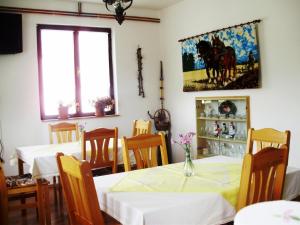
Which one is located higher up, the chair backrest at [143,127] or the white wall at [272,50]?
the white wall at [272,50]

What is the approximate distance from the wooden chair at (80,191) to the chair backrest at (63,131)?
2.65 meters

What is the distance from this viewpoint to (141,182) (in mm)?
2225

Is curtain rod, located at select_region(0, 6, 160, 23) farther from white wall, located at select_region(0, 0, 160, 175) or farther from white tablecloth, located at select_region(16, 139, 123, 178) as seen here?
white tablecloth, located at select_region(16, 139, 123, 178)

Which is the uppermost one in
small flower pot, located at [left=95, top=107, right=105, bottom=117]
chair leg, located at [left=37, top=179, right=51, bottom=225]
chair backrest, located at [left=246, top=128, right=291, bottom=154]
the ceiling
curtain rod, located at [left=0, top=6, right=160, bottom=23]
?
the ceiling

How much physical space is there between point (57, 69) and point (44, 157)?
2.15m

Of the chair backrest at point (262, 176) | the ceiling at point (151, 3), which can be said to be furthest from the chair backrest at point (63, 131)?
the chair backrest at point (262, 176)

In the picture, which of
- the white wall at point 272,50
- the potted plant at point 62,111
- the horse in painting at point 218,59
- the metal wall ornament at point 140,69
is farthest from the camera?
the metal wall ornament at point 140,69

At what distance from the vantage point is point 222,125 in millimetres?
4914

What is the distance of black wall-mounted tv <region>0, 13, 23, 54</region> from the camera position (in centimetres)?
465

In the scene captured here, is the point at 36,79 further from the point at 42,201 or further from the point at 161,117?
the point at 42,201

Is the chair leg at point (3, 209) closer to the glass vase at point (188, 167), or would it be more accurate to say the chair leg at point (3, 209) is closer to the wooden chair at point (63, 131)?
the glass vase at point (188, 167)

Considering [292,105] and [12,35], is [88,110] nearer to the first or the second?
[12,35]

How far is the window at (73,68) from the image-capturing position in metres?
5.19

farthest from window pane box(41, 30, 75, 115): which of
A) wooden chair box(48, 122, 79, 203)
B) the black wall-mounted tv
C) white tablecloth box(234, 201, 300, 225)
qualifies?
white tablecloth box(234, 201, 300, 225)
